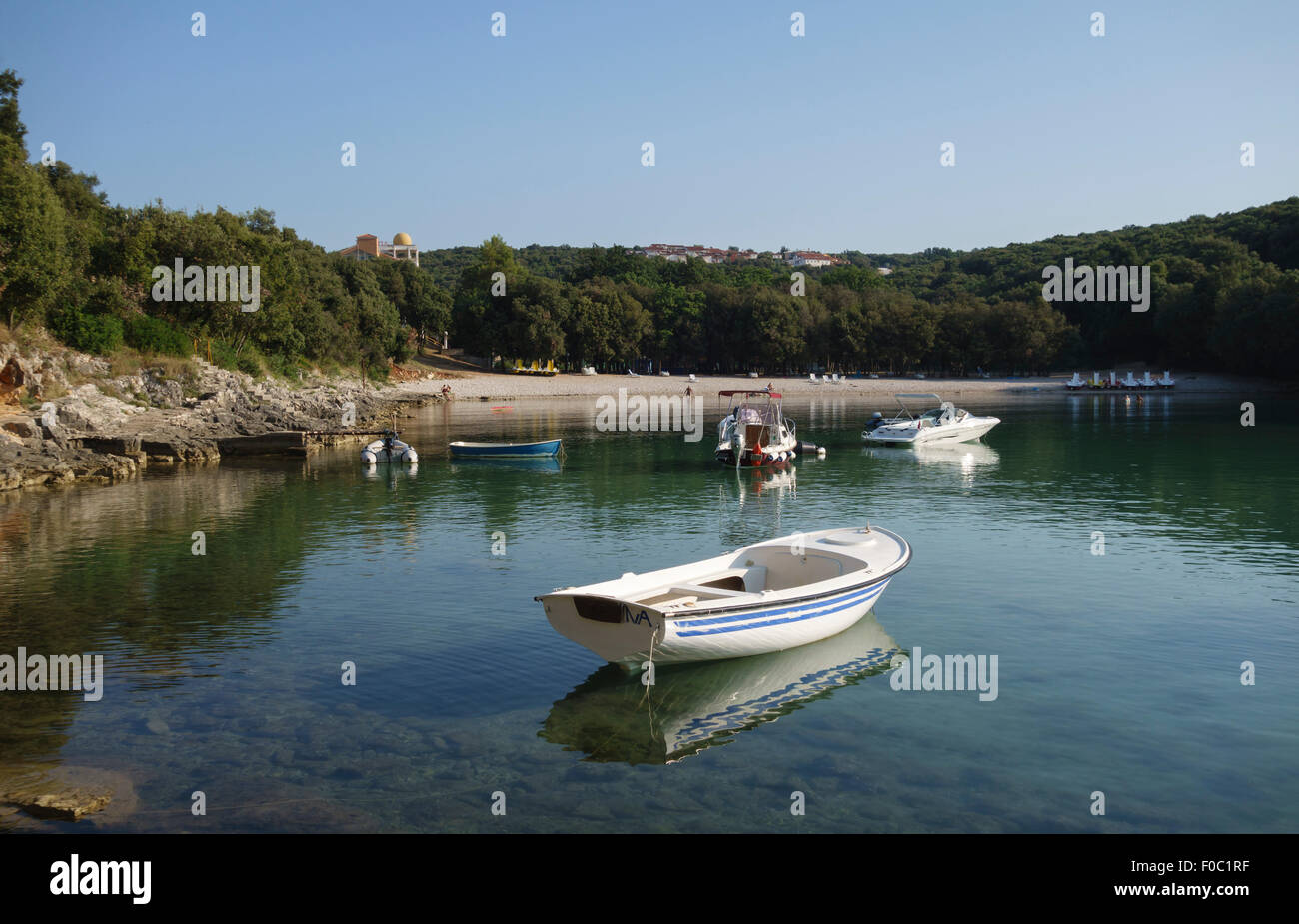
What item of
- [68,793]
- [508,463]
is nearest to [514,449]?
[508,463]

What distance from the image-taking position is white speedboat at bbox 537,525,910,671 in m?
14.9

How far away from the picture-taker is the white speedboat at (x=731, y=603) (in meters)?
14.9

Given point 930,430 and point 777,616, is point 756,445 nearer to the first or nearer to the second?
point 930,430

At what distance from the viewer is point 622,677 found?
1627 cm

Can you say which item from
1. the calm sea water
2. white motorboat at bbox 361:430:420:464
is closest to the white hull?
the calm sea water

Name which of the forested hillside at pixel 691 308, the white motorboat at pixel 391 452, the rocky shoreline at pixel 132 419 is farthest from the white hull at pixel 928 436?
the forested hillside at pixel 691 308

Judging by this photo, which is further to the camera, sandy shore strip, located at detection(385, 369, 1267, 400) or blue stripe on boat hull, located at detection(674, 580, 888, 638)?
sandy shore strip, located at detection(385, 369, 1267, 400)

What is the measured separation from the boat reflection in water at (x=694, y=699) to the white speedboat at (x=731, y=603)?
0.38 metres

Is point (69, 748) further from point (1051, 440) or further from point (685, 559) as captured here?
point (1051, 440)

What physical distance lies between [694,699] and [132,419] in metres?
48.0

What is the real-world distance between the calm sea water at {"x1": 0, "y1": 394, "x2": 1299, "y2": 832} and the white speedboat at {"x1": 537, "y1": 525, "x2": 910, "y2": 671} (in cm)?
67

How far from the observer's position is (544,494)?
127 feet

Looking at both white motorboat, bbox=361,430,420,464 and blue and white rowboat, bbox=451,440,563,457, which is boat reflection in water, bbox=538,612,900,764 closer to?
blue and white rowboat, bbox=451,440,563,457
